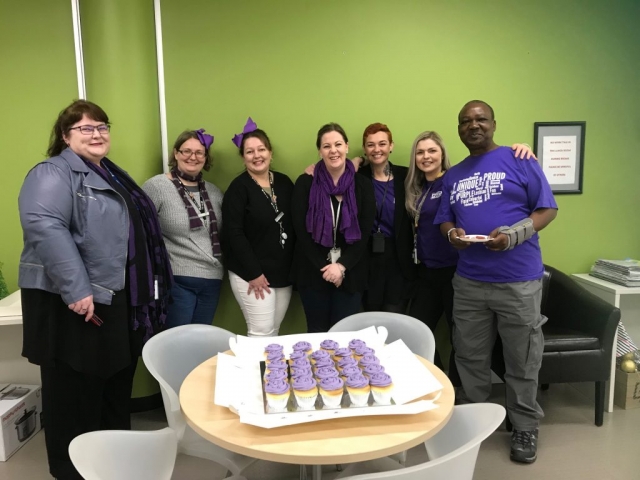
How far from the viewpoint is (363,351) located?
1.74 meters

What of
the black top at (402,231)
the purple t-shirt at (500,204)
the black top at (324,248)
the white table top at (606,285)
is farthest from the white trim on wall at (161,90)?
the white table top at (606,285)

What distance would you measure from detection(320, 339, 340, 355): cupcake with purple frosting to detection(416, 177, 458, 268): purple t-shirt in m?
1.19

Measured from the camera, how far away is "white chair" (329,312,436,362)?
2125 mm

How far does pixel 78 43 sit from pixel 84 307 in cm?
174

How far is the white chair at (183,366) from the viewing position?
181cm

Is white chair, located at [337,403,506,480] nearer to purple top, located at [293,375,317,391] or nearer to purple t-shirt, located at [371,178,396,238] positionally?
purple top, located at [293,375,317,391]

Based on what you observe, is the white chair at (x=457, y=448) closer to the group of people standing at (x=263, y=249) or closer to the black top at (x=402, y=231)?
the group of people standing at (x=263, y=249)

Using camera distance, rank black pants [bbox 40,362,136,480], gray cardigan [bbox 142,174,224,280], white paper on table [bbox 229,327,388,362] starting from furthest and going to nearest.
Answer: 1. gray cardigan [bbox 142,174,224,280]
2. black pants [bbox 40,362,136,480]
3. white paper on table [bbox 229,327,388,362]

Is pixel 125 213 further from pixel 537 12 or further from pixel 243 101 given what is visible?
pixel 537 12

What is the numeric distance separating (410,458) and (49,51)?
314 cm

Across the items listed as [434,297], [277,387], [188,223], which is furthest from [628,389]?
[188,223]

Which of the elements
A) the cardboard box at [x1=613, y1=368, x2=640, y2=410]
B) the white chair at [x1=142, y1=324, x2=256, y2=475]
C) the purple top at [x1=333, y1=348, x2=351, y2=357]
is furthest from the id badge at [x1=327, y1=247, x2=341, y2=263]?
the cardboard box at [x1=613, y1=368, x2=640, y2=410]

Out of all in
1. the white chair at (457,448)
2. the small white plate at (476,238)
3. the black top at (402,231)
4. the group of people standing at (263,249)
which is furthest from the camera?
the black top at (402,231)

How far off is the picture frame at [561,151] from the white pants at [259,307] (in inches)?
79.5
